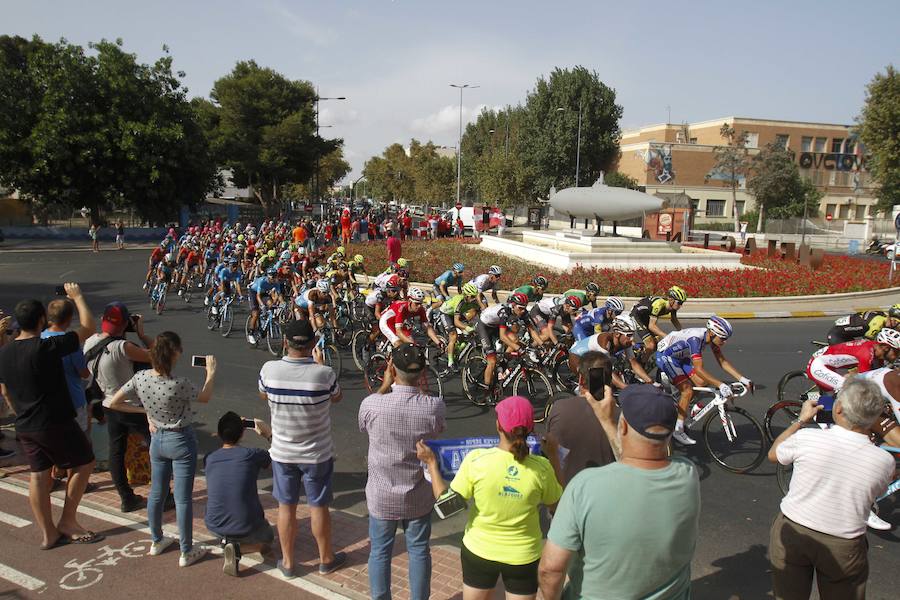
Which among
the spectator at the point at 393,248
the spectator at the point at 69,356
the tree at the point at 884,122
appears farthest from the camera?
the tree at the point at 884,122

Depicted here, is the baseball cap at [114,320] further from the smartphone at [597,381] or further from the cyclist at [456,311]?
the cyclist at [456,311]

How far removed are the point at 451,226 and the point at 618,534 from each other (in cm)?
3748

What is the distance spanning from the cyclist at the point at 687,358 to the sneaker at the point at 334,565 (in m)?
4.11

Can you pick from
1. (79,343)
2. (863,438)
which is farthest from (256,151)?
(863,438)

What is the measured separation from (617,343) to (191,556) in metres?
5.20

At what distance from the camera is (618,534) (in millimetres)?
2680

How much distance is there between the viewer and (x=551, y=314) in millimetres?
9828

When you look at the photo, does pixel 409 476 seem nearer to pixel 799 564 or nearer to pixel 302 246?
pixel 799 564

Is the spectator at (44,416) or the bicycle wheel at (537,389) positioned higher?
the spectator at (44,416)

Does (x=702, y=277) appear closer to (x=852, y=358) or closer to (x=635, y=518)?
(x=852, y=358)

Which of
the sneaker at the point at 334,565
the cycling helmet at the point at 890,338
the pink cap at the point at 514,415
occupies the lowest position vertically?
the sneaker at the point at 334,565

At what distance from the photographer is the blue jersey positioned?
7137mm

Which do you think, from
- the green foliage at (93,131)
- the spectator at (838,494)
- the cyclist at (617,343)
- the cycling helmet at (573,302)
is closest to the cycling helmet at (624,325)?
the cyclist at (617,343)

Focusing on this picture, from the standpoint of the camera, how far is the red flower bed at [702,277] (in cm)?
1953
